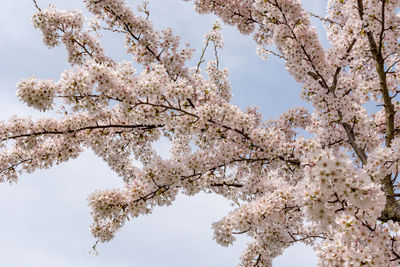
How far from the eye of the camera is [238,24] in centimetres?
1127

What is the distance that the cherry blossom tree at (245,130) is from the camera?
5.02 m

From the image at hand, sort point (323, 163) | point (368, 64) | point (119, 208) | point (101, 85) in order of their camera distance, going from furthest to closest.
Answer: point (368, 64) → point (119, 208) → point (101, 85) → point (323, 163)

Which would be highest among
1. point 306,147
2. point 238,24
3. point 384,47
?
point 238,24

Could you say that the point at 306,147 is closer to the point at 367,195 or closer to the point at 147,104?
the point at 367,195

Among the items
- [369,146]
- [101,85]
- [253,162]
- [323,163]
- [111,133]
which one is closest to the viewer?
[323,163]

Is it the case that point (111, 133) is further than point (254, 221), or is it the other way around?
point (111, 133)

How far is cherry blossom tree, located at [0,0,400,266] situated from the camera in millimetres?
5020

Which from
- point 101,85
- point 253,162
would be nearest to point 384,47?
point 253,162

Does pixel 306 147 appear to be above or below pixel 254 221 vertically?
above

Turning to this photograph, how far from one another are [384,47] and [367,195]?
252 inches

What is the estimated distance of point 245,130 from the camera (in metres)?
7.30

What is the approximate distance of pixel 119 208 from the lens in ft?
23.6

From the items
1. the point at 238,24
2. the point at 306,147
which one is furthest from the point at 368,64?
the point at 306,147

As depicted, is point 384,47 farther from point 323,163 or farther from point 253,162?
point 323,163
